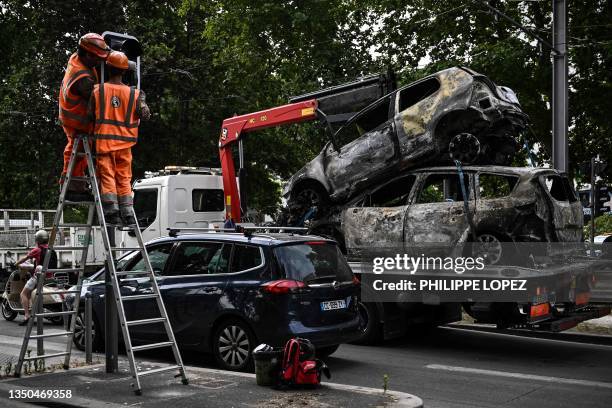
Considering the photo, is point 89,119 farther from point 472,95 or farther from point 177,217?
point 177,217

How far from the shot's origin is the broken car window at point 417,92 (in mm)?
12111

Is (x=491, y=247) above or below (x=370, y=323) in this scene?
above

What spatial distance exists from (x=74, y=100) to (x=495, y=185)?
6005mm

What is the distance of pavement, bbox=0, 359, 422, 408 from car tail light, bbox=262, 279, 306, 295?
3.59ft

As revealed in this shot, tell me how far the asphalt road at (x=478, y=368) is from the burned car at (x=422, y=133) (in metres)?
2.68

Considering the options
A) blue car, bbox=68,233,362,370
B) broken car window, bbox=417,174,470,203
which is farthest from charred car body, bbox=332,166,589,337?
blue car, bbox=68,233,362,370

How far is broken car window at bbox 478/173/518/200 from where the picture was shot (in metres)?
10.9

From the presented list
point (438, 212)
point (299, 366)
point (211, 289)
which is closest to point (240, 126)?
point (438, 212)

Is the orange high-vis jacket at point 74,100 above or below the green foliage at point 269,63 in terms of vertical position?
below

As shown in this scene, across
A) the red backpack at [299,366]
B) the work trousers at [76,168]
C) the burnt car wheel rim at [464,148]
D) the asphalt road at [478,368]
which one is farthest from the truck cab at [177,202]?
the red backpack at [299,366]

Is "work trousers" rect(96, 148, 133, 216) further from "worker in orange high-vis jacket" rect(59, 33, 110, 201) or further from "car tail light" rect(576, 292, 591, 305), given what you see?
"car tail light" rect(576, 292, 591, 305)

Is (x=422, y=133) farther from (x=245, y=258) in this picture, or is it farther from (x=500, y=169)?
(x=245, y=258)

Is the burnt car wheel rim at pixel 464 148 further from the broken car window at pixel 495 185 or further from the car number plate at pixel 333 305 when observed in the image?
the car number plate at pixel 333 305

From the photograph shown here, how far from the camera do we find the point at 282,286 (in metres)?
8.91
